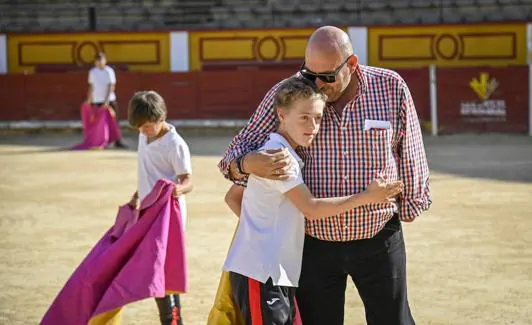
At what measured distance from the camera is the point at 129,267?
412 centimetres

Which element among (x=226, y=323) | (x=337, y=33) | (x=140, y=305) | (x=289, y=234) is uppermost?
(x=337, y=33)

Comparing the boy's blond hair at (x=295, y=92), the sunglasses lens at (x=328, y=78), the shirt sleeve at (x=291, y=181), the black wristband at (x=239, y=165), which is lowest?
the shirt sleeve at (x=291, y=181)

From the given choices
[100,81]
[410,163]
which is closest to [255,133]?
[410,163]

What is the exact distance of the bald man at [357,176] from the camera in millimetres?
3117

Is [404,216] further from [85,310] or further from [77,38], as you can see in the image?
[77,38]

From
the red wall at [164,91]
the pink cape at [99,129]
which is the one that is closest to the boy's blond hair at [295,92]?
the pink cape at [99,129]

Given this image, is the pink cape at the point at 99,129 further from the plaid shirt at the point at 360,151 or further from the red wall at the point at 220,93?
the plaid shirt at the point at 360,151

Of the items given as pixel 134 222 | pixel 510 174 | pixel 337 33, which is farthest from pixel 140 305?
pixel 510 174

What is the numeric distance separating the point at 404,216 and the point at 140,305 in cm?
256

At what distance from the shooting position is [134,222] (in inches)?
169

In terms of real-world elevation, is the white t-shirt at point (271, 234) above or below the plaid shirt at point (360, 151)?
below

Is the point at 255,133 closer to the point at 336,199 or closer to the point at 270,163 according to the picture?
the point at 270,163

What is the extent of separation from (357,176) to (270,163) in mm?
286

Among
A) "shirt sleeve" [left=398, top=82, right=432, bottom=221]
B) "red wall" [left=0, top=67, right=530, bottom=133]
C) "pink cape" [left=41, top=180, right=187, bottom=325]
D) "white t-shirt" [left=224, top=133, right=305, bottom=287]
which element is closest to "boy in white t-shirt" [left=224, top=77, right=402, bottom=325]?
"white t-shirt" [left=224, top=133, right=305, bottom=287]
